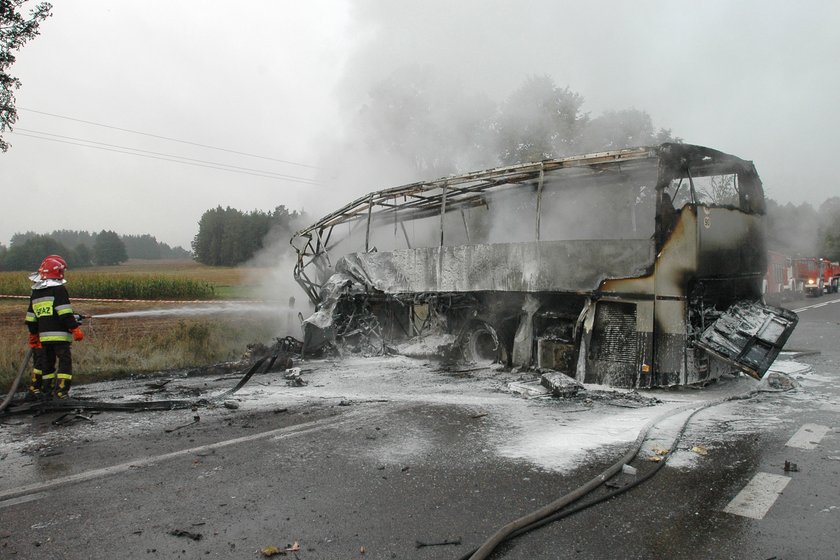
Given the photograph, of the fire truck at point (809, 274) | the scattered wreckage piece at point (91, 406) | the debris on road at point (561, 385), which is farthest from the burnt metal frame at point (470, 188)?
the fire truck at point (809, 274)

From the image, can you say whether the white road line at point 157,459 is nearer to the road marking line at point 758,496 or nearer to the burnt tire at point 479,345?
the road marking line at point 758,496

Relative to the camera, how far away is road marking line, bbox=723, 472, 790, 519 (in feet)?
10.9

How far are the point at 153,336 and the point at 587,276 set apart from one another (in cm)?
892

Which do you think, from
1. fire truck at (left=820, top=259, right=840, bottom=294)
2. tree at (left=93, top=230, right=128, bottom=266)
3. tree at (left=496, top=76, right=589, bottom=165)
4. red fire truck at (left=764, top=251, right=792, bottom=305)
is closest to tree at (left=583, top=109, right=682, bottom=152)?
tree at (left=496, top=76, right=589, bottom=165)

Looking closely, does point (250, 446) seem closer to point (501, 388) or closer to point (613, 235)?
point (501, 388)

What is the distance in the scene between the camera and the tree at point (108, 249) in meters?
28.9

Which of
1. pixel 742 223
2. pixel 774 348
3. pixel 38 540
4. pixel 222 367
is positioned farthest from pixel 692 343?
pixel 222 367

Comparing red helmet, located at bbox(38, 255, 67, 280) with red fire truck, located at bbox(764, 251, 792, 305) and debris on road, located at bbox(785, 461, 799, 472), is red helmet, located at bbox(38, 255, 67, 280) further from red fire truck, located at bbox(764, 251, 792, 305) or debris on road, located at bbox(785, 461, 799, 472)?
red fire truck, located at bbox(764, 251, 792, 305)

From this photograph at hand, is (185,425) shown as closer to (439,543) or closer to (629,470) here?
(439,543)

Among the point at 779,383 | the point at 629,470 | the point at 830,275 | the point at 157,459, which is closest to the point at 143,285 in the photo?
the point at 157,459

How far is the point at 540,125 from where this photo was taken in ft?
59.8

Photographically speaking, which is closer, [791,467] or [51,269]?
[791,467]

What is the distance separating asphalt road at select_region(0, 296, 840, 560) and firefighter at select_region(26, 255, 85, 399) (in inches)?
35.9

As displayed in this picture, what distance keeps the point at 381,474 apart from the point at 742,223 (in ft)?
19.6
